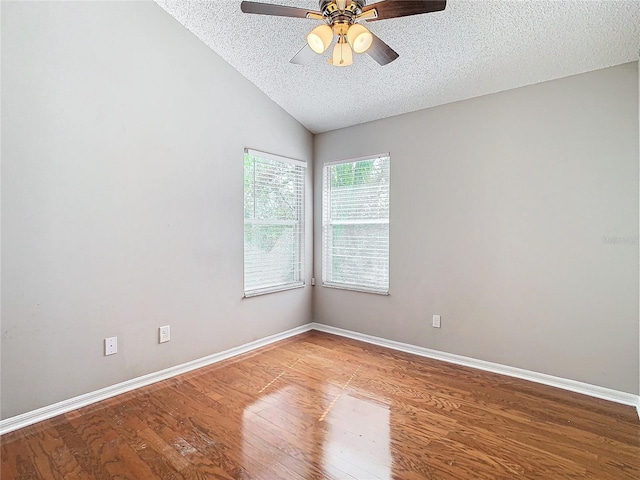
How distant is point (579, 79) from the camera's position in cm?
262

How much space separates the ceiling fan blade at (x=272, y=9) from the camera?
1.81 m

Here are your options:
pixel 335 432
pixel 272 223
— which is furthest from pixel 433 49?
pixel 335 432

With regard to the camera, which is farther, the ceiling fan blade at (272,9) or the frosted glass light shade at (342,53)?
the frosted glass light shade at (342,53)

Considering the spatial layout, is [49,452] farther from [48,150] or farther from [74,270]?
[48,150]

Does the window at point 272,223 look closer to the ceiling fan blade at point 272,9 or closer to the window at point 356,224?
the window at point 356,224

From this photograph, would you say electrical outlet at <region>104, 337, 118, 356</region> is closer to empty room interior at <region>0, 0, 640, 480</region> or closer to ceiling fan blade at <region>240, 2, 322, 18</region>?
empty room interior at <region>0, 0, 640, 480</region>

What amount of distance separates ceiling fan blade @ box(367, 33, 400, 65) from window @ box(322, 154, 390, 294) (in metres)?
1.58

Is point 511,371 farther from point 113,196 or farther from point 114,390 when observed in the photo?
point 113,196

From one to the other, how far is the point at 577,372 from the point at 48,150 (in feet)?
13.3

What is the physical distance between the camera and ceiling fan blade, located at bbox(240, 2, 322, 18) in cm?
181

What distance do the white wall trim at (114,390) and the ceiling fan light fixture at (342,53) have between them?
8.77ft

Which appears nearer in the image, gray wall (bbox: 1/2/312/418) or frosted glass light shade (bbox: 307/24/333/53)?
frosted glass light shade (bbox: 307/24/333/53)

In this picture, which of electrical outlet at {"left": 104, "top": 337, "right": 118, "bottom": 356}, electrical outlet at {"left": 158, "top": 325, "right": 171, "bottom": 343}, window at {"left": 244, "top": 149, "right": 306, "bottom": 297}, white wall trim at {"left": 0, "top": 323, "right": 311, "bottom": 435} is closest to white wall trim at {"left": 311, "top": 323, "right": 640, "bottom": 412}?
window at {"left": 244, "top": 149, "right": 306, "bottom": 297}

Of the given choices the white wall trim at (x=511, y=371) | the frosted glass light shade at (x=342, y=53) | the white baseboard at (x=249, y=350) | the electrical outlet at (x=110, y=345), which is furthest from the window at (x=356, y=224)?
the electrical outlet at (x=110, y=345)
